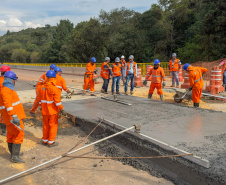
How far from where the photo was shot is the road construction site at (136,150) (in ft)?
10.7

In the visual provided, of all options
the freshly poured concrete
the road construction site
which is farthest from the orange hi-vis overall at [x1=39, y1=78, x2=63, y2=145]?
the freshly poured concrete

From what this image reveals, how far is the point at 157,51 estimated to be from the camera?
30094 mm

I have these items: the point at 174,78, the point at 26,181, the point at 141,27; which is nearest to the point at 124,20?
the point at 141,27

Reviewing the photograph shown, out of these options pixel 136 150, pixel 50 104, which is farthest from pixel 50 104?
pixel 136 150

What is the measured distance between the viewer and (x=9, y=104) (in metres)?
3.83

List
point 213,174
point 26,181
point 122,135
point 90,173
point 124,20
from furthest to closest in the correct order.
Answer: point 124,20, point 122,135, point 90,173, point 26,181, point 213,174

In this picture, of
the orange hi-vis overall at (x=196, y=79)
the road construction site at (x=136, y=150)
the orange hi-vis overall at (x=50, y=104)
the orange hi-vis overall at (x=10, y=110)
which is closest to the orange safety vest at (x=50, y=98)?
the orange hi-vis overall at (x=50, y=104)

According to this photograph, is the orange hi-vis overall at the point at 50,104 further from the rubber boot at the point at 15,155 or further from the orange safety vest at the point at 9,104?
the rubber boot at the point at 15,155

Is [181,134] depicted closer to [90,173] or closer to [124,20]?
[90,173]

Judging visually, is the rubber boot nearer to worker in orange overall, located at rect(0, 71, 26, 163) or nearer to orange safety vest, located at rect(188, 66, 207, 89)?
worker in orange overall, located at rect(0, 71, 26, 163)

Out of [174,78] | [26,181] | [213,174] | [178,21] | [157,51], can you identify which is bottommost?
[26,181]

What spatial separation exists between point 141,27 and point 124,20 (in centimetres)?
443

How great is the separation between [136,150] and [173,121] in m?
1.49

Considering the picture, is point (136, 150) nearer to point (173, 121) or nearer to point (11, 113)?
point (173, 121)
